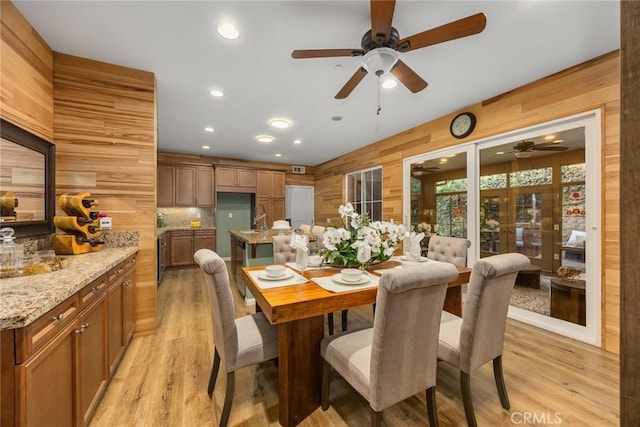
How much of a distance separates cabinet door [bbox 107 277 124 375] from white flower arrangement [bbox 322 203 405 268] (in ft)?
5.13

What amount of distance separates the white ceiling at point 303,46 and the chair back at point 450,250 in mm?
1637

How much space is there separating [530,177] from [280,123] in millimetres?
3225

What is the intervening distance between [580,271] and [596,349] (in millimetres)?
685

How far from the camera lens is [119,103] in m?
2.47

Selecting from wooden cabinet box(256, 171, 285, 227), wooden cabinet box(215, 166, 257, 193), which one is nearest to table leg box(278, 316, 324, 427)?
wooden cabinet box(256, 171, 285, 227)

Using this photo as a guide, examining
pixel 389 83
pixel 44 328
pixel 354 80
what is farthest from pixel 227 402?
pixel 389 83

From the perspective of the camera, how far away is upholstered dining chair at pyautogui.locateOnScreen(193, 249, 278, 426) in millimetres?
1464

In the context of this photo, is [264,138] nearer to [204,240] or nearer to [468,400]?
[204,240]

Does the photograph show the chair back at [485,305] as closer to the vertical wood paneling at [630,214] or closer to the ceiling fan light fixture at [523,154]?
the vertical wood paneling at [630,214]

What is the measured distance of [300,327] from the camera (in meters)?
1.60

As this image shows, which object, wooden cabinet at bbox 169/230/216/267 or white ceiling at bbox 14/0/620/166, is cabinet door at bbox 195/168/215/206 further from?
white ceiling at bbox 14/0/620/166

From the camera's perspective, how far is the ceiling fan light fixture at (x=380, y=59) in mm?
1738

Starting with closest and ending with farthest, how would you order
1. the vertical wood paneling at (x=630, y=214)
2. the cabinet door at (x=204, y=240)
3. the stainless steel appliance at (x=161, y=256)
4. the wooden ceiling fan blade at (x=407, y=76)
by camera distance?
the vertical wood paneling at (x=630, y=214)
the wooden ceiling fan blade at (x=407, y=76)
the stainless steel appliance at (x=161, y=256)
the cabinet door at (x=204, y=240)

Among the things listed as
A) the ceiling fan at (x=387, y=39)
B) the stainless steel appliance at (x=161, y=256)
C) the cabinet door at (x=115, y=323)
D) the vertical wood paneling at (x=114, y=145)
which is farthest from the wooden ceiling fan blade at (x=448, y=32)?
the stainless steel appliance at (x=161, y=256)
